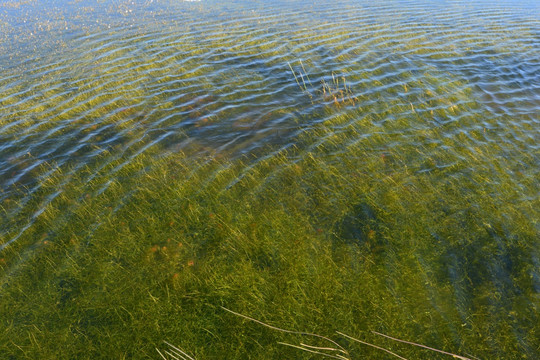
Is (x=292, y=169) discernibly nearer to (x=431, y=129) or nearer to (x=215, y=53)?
(x=431, y=129)

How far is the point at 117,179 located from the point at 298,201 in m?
3.46

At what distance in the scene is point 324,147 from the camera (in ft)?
24.8

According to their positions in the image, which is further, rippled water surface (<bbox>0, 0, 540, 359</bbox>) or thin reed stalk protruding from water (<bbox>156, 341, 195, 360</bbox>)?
rippled water surface (<bbox>0, 0, 540, 359</bbox>)

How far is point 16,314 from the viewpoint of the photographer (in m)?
4.41

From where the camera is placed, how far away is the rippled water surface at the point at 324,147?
4.81 metres

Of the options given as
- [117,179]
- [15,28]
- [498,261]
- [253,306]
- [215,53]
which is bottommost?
[498,261]

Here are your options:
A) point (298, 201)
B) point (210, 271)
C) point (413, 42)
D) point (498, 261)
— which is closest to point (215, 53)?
point (413, 42)

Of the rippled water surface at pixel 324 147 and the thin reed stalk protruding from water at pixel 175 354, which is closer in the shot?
the thin reed stalk protruding from water at pixel 175 354

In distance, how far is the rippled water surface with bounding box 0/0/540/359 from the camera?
15.8ft

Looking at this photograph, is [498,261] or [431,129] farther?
[431,129]

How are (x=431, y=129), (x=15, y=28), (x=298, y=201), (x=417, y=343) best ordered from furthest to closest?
(x=15, y=28), (x=431, y=129), (x=298, y=201), (x=417, y=343)

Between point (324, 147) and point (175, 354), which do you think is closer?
point (175, 354)

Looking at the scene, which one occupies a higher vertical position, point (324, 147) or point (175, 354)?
point (324, 147)

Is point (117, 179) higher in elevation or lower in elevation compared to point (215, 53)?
lower
